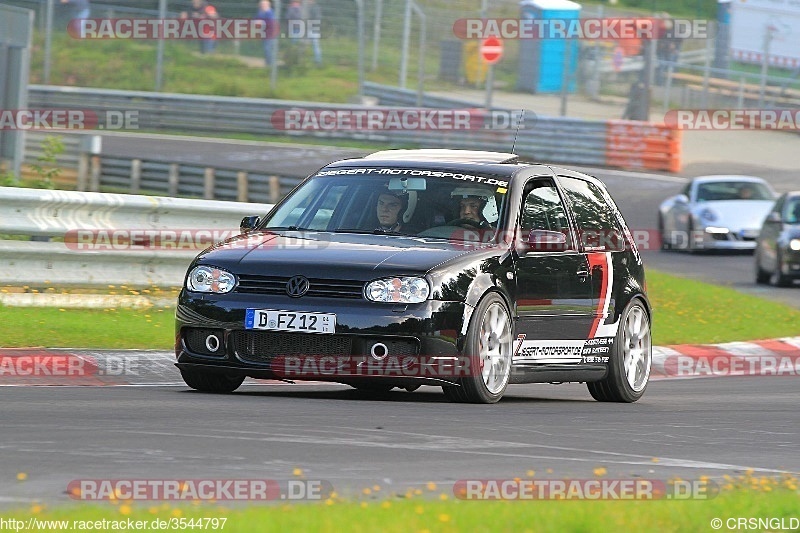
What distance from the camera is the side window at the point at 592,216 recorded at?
38.1 ft

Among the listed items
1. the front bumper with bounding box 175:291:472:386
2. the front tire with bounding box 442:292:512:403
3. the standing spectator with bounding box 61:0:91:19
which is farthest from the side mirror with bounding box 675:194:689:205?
the front bumper with bounding box 175:291:472:386

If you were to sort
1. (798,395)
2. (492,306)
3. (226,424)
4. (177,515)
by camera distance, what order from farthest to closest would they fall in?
(798,395) → (492,306) → (226,424) → (177,515)

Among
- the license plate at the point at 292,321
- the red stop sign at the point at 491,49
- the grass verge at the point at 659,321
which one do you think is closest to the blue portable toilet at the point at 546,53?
the red stop sign at the point at 491,49

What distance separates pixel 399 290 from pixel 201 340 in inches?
47.5

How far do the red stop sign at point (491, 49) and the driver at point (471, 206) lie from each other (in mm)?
25003

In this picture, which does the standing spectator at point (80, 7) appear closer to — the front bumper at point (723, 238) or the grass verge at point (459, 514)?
the front bumper at point (723, 238)

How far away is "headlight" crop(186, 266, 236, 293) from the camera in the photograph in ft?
32.4

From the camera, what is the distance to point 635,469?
24.2 ft

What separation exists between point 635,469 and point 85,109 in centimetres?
3151

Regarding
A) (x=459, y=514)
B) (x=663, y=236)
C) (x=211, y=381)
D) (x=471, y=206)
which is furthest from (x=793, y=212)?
(x=459, y=514)

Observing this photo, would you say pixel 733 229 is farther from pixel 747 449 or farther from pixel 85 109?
pixel 747 449

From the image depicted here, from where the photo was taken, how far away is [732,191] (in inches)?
1128

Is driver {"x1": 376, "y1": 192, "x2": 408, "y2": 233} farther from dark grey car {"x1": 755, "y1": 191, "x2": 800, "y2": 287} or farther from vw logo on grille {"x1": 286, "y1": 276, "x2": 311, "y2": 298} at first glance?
dark grey car {"x1": 755, "y1": 191, "x2": 800, "y2": 287}

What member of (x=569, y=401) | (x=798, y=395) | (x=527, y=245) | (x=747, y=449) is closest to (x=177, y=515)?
(x=747, y=449)
